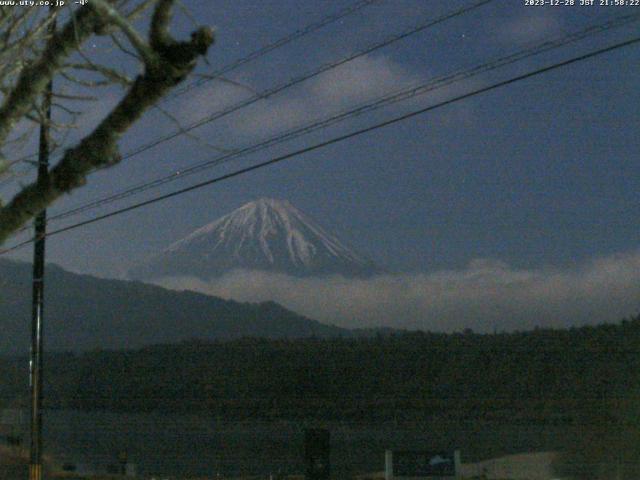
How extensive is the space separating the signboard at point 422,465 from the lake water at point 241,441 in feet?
33.3

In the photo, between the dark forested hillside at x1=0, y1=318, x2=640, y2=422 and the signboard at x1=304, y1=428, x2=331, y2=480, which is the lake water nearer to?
the dark forested hillside at x1=0, y1=318, x2=640, y2=422

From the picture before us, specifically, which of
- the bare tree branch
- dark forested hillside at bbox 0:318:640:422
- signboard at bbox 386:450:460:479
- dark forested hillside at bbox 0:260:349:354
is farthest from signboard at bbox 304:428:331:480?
dark forested hillside at bbox 0:260:349:354

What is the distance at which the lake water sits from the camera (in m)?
37.8

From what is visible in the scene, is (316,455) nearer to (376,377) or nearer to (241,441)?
(241,441)

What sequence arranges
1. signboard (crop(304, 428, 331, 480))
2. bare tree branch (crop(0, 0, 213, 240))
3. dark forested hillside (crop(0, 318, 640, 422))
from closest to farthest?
bare tree branch (crop(0, 0, 213, 240)) < signboard (crop(304, 428, 331, 480)) < dark forested hillside (crop(0, 318, 640, 422))

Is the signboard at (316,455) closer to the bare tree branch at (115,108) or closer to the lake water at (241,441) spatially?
the lake water at (241,441)

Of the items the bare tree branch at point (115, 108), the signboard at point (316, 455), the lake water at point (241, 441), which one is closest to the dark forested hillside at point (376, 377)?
the lake water at point (241, 441)

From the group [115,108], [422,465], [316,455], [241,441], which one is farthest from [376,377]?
→ [115,108]

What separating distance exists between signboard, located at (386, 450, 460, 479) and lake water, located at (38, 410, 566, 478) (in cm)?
1016

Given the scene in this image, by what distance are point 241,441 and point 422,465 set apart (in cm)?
2299

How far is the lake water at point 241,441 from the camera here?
37812mm

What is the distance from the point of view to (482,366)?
5641 centimetres

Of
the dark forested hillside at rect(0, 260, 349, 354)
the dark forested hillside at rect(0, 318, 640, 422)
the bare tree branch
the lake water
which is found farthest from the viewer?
the dark forested hillside at rect(0, 260, 349, 354)

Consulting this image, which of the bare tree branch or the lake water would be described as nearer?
the bare tree branch
